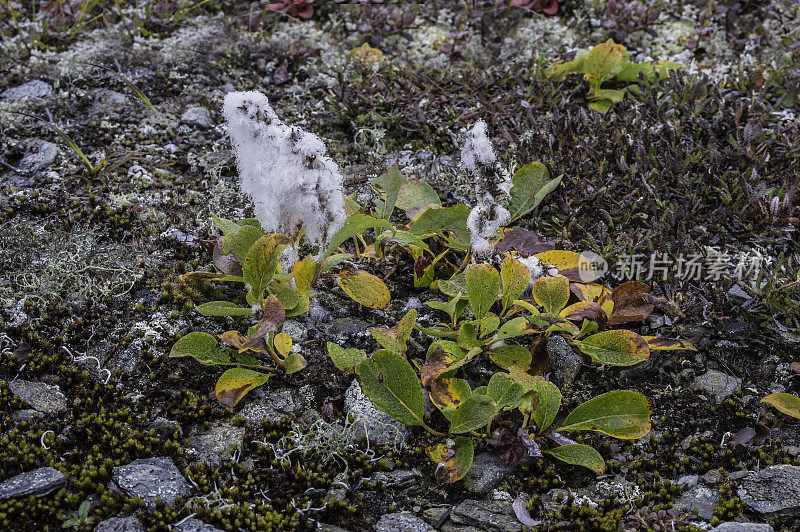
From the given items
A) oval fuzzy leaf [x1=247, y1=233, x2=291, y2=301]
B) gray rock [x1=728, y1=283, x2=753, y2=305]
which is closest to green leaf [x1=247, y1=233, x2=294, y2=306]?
oval fuzzy leaf [x1=247, y1=233, x2=291, y2=301]

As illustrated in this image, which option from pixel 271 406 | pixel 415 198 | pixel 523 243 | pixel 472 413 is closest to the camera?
pixel 472 413

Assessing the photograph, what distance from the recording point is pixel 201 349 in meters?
3.09

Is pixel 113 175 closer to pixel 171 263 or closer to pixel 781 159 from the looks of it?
pixel 171 263

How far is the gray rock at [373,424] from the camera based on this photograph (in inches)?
119

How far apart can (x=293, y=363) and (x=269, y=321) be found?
0.27 meters

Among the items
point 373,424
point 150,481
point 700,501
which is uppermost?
point 150,481

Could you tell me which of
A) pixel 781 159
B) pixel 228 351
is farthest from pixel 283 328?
pixel 781 159

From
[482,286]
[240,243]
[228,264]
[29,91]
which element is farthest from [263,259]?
[29,91]

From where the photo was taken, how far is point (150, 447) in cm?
282

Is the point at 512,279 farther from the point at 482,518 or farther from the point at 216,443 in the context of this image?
the point at 216,443

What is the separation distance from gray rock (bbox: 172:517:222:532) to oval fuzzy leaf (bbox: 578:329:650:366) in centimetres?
193

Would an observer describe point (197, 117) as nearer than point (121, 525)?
No

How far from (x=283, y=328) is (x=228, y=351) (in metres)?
0.37

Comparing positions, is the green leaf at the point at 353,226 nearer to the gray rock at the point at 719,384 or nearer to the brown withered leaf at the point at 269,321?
the brown withered leaf at the point at 269,321
